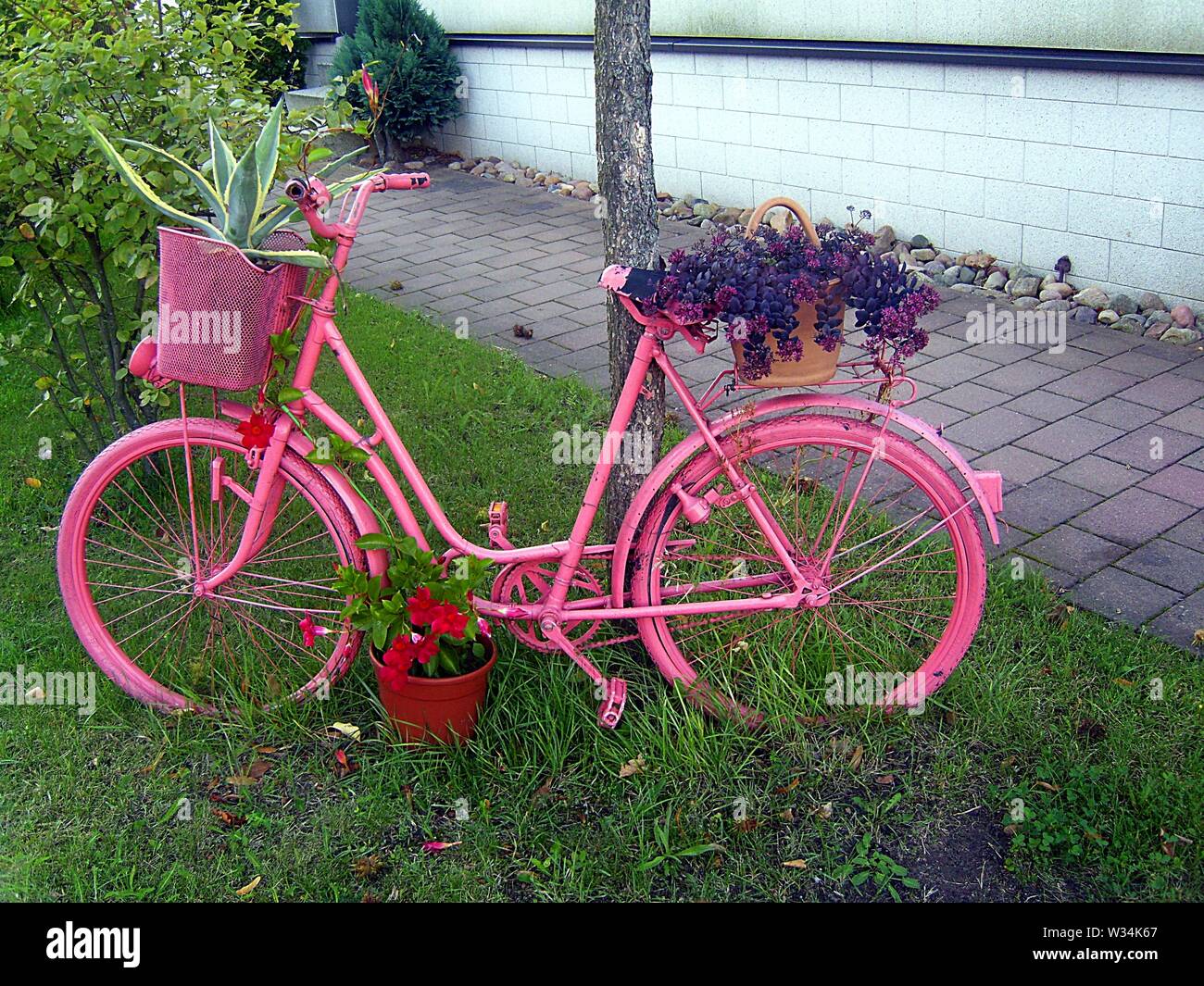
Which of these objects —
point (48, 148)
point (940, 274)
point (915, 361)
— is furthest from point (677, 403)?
point (48, 148)

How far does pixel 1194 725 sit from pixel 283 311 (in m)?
2.39

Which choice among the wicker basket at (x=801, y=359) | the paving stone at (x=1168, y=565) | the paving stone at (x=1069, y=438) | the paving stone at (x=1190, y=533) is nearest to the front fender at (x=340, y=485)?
the wicker basket at (x=801, y=359)

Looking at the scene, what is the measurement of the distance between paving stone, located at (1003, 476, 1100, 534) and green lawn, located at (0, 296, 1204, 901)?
48 cm

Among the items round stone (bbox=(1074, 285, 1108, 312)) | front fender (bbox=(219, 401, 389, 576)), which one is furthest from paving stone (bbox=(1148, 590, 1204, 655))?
round stone (bbox=(1074, 285, 1108, 312))

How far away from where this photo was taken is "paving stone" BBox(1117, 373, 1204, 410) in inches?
191

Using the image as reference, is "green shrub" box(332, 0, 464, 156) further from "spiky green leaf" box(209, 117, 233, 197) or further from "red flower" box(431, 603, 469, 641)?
"red flower" box(431, 603, 469, 641)

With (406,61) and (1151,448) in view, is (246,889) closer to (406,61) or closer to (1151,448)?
(1151,448)

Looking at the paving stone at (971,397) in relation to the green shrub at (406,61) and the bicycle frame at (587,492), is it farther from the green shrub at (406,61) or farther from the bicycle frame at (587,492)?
the green shrub at (406,61)

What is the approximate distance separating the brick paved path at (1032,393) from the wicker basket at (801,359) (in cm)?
134

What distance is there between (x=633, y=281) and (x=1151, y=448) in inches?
101

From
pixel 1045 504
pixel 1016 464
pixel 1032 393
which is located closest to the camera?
pixel 1045 504

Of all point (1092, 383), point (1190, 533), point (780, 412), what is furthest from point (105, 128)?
point (1092, 383)

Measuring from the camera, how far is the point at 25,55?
3871mm

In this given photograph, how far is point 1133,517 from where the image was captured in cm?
403
